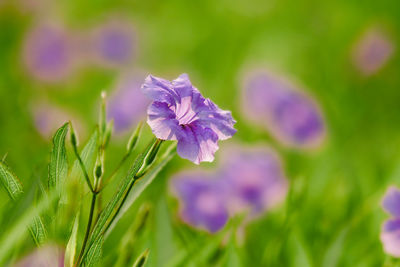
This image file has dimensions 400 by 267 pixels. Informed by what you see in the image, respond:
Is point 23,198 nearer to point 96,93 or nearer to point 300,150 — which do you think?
point 300,150

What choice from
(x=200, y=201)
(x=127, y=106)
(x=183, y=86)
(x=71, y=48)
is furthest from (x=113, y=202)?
(x=71, y=48)

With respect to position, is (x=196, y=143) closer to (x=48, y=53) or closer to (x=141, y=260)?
(x=141, y=260)

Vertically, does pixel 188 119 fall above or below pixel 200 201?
above

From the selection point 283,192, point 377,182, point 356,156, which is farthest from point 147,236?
point 356,156

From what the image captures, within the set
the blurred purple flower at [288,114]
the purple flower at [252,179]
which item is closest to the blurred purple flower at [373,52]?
the blurred purple flower at [288,114]

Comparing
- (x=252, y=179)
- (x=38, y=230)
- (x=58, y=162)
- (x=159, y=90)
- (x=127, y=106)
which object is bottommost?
(x=252, y=179)

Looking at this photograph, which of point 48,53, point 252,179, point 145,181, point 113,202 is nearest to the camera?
point 113,202

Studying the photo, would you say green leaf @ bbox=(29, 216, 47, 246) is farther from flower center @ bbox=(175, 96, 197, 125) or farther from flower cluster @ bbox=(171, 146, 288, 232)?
flower cluster @ bbox=(171, 146, 288, 232)
